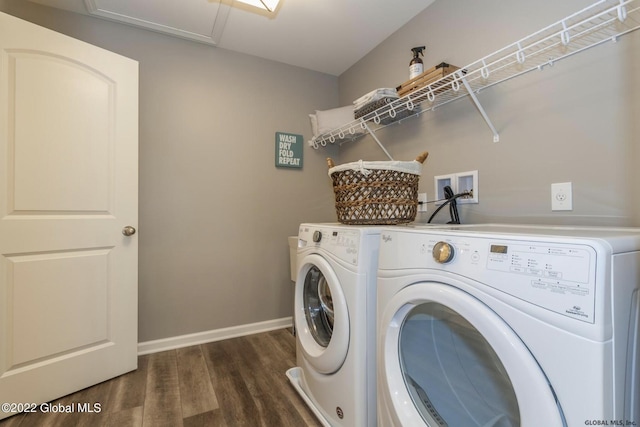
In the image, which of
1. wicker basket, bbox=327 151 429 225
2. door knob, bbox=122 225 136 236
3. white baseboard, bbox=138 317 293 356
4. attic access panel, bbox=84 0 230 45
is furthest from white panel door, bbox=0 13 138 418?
wicker basket, bbox=327 151 429 225

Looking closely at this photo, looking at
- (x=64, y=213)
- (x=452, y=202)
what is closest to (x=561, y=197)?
(x=452, y=202)

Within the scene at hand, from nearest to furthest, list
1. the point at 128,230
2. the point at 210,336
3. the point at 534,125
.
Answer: the point at 534,125
the point at 128,230
the point at 210,336

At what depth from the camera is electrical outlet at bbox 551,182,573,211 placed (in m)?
1.11

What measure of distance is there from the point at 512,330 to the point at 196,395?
5.03ft

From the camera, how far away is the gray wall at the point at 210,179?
1.94 meters

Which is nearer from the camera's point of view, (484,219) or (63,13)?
(484,219)

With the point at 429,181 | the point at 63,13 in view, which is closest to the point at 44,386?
the point at 63,13

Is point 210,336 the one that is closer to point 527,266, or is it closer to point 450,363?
point 450,363

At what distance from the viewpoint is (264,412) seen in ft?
4.44

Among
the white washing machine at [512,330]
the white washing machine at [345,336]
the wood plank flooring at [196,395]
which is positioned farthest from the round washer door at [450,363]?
the wood plank flooring at [196,395]

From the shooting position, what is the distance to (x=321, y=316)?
4.75ft

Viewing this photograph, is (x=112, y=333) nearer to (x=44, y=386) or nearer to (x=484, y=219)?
(x=44, y=386)

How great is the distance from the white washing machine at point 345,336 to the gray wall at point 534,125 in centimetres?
74

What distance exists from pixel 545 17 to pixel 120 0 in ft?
7.27
